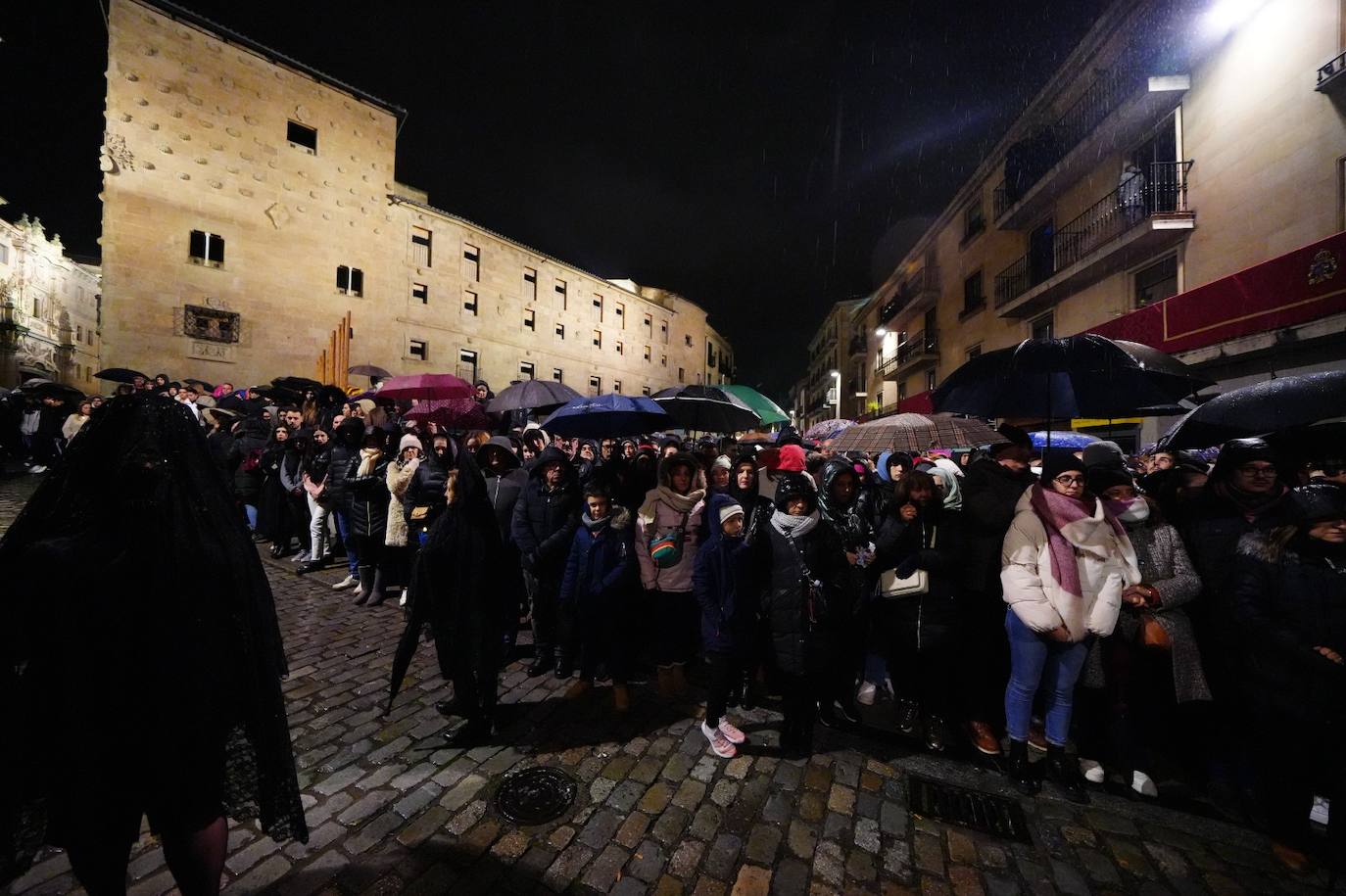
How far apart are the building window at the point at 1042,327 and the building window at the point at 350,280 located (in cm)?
2745

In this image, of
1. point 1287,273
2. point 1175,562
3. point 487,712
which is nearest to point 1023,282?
point 1287,273

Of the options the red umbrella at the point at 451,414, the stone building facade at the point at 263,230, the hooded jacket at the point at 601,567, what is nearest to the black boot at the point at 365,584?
the red umbrella at the point at 451,414

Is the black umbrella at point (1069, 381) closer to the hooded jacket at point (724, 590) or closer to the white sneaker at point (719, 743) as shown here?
the hooded jacket at point (724, 590)

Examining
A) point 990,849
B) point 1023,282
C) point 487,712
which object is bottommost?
point 990,849

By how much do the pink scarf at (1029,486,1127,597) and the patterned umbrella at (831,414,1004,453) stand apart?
3282 mm

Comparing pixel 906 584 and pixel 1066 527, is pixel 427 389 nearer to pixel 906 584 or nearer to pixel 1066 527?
pixel 906 584

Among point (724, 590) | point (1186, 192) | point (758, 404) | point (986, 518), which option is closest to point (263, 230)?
point (758, 404)

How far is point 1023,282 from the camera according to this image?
674 inches

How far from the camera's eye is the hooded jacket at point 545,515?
185 inches

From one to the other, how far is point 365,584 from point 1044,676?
696 cm

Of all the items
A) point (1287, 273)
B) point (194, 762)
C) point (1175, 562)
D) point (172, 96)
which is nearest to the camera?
point (194, 762)

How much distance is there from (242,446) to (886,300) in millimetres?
31512

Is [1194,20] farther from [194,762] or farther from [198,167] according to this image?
[198,167]

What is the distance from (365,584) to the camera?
6.29 m
